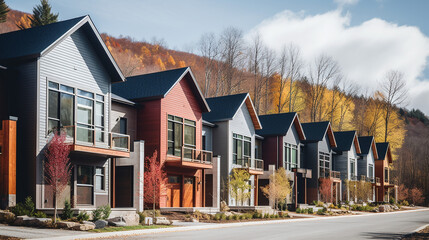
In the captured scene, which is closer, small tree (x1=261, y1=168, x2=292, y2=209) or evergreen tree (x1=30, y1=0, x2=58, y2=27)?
small tree (x1=261, y1=168, x2=292, y2=209)

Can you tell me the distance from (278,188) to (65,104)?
21.5 metres

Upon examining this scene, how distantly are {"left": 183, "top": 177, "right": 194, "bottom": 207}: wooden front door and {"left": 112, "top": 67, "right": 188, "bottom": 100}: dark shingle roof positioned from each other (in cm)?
695

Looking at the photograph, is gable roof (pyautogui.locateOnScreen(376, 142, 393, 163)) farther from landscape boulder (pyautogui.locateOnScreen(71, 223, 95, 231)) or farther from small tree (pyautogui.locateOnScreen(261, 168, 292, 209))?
landscape boulder (pyautogui.locateOnScreen(71, 223, 95, 231))

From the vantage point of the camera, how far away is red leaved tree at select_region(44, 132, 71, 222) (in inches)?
888

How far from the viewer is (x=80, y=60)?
2705cm

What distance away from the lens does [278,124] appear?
50781 mm

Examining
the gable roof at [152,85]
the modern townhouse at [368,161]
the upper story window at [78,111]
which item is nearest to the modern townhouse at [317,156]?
the modern townhouse at [368,161]

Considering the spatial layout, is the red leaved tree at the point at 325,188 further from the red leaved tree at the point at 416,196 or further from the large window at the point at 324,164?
the red leaved tree at the point at 416,196

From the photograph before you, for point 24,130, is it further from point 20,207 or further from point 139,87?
point 139,87

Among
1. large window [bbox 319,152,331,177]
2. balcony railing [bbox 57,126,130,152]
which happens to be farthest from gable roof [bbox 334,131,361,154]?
balcony railing [bbox 57,126,130,152]

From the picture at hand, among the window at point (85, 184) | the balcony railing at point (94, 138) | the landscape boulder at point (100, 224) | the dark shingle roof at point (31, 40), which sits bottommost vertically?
the landscape boulder at point (100, 224)

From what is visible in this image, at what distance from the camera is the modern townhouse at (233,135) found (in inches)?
1631

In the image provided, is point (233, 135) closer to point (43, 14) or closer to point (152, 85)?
point (152, 85)

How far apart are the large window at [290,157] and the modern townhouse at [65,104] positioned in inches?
974
